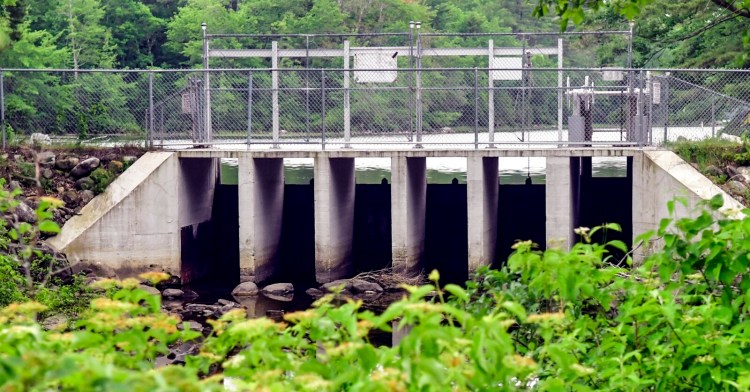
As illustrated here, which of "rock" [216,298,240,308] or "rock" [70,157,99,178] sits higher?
"rock" [70,157,99,178]

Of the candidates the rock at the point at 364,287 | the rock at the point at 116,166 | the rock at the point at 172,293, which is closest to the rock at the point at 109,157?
the rock at the point at 116,166

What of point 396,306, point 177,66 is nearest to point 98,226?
point 396,306

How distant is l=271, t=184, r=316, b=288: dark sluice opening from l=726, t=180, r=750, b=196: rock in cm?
827

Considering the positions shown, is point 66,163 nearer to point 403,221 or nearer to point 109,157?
point 109,157

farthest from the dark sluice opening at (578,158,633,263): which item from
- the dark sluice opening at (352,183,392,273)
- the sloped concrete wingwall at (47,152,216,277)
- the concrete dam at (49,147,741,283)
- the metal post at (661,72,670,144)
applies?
the sloped concrete wingwall at (47,152,216,277)

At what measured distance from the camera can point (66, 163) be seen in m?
20.5

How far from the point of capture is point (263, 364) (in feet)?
15.5

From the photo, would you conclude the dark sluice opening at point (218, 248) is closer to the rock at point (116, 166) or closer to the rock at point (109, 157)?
the rock at point (116, 166)

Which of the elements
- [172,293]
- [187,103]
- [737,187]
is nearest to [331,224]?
[172,293]

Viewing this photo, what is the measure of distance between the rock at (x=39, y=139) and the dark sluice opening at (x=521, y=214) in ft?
30.1

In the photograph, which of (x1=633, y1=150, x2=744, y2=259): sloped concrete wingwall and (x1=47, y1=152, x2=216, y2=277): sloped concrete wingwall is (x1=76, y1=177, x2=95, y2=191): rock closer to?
(x1=47, y1=152, x2=216, y2=277): sloped concrete wingwall

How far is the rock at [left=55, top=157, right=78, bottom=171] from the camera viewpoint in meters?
20.5

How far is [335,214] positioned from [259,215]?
1426 mm

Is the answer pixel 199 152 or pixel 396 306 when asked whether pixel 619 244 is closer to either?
pixel 396 306
